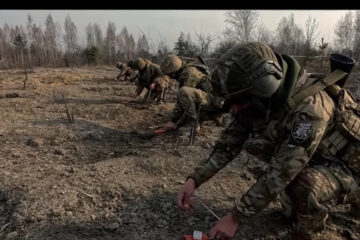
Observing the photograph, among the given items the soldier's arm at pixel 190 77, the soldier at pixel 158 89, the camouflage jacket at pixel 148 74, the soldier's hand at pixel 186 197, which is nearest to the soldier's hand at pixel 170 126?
the soldier's arm at pixel 190 77

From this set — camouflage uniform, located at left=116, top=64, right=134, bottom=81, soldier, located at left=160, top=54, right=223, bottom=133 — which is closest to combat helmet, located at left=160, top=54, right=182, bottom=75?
soldier, located at left=160, top=54, right=223, bottom=133

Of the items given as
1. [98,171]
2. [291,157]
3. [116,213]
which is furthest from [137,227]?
[291,157]

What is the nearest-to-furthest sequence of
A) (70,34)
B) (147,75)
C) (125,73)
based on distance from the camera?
(147,75)
(125,73)
(70,34)

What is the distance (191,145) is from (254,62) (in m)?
2.58

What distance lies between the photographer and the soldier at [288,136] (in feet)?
6.35

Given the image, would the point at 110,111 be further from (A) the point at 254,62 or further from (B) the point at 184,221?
(A) the point at 254,62

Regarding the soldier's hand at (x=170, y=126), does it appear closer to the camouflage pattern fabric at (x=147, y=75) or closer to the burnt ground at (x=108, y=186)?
the burnt ground at (x=108, y=186)

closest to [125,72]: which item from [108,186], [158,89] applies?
[158,89]

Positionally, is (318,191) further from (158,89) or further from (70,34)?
(70,34)

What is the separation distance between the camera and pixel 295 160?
1.93 metres

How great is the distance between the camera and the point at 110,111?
6777 mm

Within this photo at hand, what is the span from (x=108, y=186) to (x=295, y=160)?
1.64m

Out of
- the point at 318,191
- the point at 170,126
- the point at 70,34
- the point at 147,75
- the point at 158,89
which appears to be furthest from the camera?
the point at 70,34

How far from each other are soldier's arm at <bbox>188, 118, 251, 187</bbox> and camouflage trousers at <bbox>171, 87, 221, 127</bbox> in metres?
2.69
